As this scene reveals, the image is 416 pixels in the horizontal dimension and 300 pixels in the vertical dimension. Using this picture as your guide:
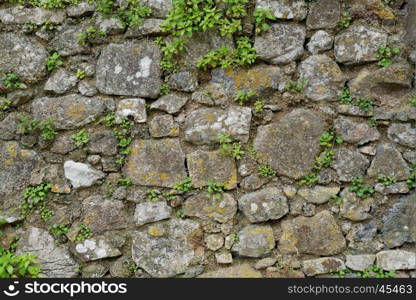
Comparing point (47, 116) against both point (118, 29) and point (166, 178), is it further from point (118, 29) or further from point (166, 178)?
point (166, 178)

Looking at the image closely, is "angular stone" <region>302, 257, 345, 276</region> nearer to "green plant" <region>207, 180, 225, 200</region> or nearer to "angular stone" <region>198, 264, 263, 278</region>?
"angular stone" <region>198, 264, 263, 278</region>

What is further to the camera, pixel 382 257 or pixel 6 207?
pixel 6 207

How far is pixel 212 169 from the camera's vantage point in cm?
272

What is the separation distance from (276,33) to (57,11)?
1715mm

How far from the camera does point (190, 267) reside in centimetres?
270

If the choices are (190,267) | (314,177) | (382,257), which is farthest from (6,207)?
(382,257)

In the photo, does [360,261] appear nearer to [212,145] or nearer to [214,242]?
[214,242]

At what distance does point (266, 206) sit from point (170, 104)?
104 centimetres

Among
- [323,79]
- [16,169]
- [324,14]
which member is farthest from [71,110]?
[324,14]

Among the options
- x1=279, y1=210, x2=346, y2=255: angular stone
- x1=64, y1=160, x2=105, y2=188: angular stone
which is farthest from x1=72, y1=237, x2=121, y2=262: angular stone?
x1=279, y1=210, x2=346, y2=255: angular stone

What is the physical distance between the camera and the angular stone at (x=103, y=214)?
2762mm

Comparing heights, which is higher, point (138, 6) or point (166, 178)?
point (138, 6)

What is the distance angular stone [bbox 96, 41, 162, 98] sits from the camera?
2783 mm

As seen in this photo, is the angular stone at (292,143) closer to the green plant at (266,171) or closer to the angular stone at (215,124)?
the green plant at (266,171)
